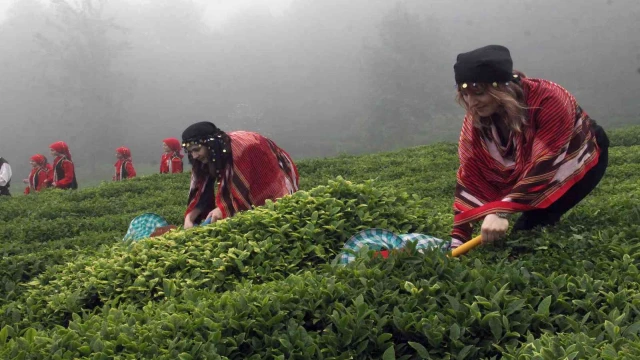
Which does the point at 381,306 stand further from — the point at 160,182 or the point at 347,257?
the point at 160,182

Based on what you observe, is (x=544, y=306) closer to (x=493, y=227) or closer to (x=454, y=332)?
(x=454, y=332)

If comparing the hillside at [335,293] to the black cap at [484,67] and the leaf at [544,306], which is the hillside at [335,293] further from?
the black cap at [484,67]

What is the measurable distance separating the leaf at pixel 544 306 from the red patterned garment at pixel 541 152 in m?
0.74

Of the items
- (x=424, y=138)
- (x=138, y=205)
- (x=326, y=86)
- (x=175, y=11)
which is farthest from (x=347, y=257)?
(x=175, y=11)

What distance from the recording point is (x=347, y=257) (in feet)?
12.7

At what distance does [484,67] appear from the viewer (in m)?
3.43

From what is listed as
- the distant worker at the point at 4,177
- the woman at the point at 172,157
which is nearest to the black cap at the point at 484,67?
the woman at the point at 172,157

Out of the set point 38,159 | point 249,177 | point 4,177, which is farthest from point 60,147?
point 249,177

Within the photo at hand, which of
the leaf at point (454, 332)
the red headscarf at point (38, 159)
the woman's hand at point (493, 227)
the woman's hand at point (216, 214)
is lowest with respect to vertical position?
the red headscarf at point (38, 159)

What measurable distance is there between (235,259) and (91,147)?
35.1 metres

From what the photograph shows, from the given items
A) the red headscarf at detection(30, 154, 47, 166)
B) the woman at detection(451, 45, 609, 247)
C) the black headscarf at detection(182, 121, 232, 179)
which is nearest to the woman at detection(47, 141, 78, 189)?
the red headscarf at detection(30, 154, 47, 166)

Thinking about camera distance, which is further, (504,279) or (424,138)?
(424,138)

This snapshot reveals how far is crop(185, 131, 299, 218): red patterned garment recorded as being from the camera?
5.69 metres

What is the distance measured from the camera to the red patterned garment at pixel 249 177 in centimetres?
569
